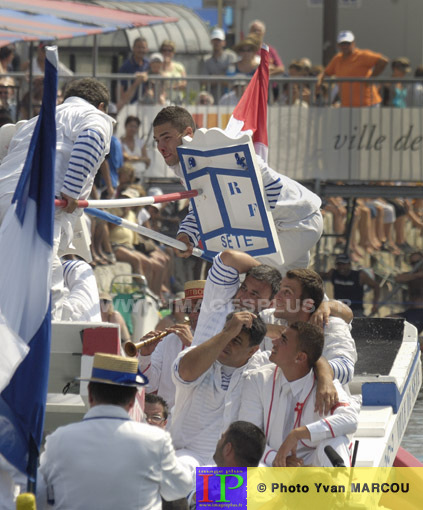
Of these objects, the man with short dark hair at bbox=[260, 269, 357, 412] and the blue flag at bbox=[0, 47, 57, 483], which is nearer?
the blue flag at bbox=[0, 47, 57, 483]

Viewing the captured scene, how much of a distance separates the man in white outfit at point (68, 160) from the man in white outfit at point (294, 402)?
1.58 meters

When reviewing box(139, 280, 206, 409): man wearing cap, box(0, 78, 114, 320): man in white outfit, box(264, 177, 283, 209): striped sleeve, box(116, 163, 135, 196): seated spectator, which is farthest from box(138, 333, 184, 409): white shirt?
box(116, 163, 135, 196): seated spectator

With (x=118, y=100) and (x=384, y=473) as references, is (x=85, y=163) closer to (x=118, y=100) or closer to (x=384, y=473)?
(x=384, y=473)

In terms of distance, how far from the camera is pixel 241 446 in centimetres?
564

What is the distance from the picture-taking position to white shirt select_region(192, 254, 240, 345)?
21.6 feet

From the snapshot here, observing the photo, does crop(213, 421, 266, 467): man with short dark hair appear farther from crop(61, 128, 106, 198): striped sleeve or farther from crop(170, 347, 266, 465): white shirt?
crop(61, 128, 106, 198): striped sleeve

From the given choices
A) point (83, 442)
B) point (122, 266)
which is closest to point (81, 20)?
point (122, 266)

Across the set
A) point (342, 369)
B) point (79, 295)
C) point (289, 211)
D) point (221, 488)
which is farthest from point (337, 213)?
point (221, 488)

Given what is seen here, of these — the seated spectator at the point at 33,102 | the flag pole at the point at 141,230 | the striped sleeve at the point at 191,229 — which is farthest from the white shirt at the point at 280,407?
the seated spectator at the point at 33,102

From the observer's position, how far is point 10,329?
5633 millimetres

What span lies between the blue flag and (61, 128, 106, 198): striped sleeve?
4.89 feet

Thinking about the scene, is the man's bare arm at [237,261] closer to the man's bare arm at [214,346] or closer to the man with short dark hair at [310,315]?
the man with short dark hair at [310,315]

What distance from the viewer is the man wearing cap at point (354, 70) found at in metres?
15.6

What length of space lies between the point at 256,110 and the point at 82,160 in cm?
282
